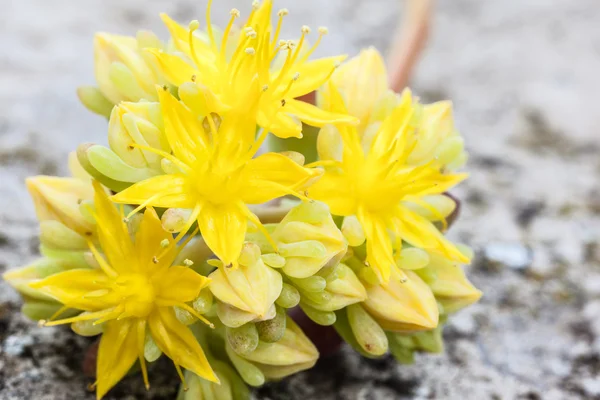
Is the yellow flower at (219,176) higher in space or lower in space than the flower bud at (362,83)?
lower

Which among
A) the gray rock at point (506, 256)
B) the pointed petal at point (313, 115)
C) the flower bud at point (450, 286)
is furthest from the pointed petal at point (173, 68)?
the gray rock at point (506, 256)

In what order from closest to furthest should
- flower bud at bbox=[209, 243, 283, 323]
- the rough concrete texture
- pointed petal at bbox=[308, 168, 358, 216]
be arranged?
1. flower bud at bbox=[209, 243, 283, 323]
2. pointed petal at bbox=[308, 168, 358, 216]
3. the rough concrete texture

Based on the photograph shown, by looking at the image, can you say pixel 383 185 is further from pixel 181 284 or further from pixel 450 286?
pixel 181 284

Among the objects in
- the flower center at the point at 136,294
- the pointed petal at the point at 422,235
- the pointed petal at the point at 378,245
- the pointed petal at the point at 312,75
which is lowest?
the flower center at the point at 136,294

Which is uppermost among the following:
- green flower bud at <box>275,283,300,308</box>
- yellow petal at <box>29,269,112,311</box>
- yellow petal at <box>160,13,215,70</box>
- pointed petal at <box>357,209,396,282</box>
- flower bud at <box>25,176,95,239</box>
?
yellow petal at <box>160,13,215,70</box>

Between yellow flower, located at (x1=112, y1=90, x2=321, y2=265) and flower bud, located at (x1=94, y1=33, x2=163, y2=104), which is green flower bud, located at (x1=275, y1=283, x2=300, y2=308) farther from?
flower bud, located at (x1=94, y1=33, x2=163, y2=104)

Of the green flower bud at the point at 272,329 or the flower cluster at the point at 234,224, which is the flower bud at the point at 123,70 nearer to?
the flower cluster at the point at 234,224

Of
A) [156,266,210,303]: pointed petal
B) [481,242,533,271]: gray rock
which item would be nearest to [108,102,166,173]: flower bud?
[156,266,210,303]: pointed petal

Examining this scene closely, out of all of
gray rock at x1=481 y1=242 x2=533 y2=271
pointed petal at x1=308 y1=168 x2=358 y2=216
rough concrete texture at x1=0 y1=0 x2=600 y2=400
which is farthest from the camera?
gray rock at x1=481 y1=242 x2=533 y2=271

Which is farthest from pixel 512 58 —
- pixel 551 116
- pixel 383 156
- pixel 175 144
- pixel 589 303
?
pixel 175 144
